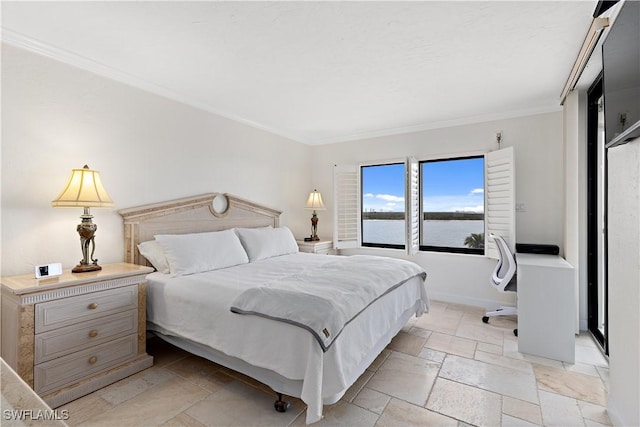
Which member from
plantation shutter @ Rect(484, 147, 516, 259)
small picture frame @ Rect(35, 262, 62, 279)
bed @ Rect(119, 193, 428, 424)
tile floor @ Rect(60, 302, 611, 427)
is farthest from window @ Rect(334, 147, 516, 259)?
small picture frame @ Rect(35, 262, 62, 279)

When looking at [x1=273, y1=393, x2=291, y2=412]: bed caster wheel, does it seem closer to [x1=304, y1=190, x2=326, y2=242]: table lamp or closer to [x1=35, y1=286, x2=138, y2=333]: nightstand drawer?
[x1=35, y1=286, x2=138, y2=333]: nightstand drawer

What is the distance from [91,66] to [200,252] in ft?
6.02

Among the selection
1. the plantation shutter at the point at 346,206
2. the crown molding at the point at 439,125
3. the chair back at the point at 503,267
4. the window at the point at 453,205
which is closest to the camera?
the chair back at the point at 503,267

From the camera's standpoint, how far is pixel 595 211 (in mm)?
2939

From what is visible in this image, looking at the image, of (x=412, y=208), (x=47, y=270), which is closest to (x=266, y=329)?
(x=47, y=270)

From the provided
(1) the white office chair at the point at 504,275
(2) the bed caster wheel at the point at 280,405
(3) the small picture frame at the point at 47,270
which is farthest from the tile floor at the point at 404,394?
(3) the small picture frame at the point at 47,270

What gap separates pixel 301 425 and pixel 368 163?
12.2ft

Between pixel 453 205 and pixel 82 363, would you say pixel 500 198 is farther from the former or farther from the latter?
pixel 82 363

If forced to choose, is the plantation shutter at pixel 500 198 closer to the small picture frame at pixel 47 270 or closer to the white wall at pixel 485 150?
the white wall at pixel 485 150

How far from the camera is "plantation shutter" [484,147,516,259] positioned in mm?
3414

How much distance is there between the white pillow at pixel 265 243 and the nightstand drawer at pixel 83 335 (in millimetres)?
1354

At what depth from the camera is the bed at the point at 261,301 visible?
66.7 inches

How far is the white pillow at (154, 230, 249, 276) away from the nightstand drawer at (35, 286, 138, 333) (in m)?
0.39

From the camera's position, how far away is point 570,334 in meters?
2.48
